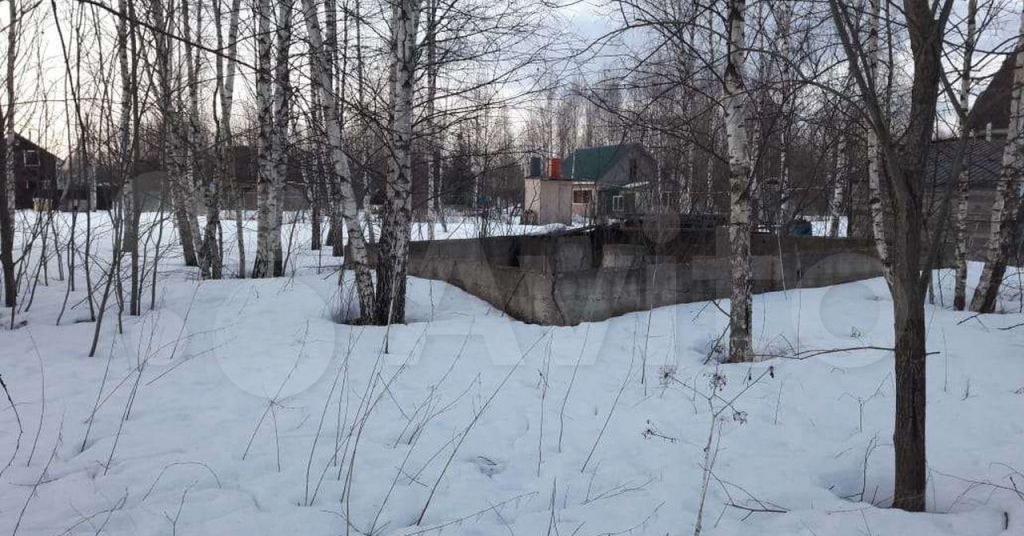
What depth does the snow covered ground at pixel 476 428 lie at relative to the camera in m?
2.58

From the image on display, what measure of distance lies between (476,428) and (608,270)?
311cm

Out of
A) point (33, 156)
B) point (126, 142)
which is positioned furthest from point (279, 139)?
point (33, 156)

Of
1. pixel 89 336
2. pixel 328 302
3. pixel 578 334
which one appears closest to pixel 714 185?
pixel 578 334

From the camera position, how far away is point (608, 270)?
20.7 ft

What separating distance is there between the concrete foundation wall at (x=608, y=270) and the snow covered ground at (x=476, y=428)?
0.40 m

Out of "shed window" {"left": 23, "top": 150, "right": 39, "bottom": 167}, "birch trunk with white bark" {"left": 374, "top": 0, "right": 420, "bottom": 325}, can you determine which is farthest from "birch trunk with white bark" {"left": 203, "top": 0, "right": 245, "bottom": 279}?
"birch trunk with white bark" {"left": 374, "top": 0, "right": 420, "bottom": 325}

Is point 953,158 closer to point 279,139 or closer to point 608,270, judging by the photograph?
point 608,270

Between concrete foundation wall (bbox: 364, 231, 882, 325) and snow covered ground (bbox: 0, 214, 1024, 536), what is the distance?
0.40m

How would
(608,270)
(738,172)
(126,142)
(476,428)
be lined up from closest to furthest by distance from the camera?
1. (476,428)
2. (738,172)
3. (126,142)
4. (608,270)

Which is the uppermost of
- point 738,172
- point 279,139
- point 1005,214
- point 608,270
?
point 279,139

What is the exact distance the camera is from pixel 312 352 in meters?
4.94

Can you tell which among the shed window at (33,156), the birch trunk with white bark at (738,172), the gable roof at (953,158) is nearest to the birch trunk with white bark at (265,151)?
the shed window at (33,156)

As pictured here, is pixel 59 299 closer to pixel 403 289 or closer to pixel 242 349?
pixel 242 349

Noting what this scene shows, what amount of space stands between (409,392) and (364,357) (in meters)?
0.87
